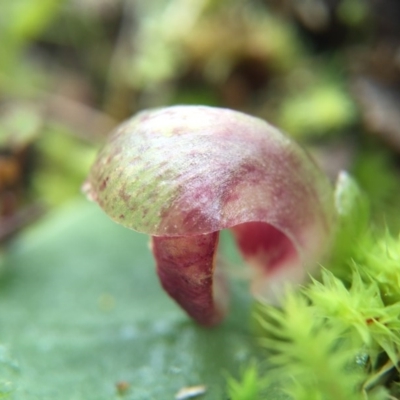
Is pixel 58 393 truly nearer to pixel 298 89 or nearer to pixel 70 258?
pixel 70 258

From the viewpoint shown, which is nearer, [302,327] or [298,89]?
[302,327]

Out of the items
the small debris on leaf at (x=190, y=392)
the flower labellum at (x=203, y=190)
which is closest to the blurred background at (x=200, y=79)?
the flower labellum at (x=203, y=190)

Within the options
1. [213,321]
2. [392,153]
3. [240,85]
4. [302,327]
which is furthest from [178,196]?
[240,85]

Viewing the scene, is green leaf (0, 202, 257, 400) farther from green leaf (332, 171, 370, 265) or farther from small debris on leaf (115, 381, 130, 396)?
green leaf (332, 171, 370, 265)

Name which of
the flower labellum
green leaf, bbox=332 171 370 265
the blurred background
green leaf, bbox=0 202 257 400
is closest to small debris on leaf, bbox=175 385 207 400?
green leaf, bbox=0 202 257 400

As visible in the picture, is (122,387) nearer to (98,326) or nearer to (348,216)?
(98,326)

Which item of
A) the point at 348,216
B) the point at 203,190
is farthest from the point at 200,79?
the point at 203,190
